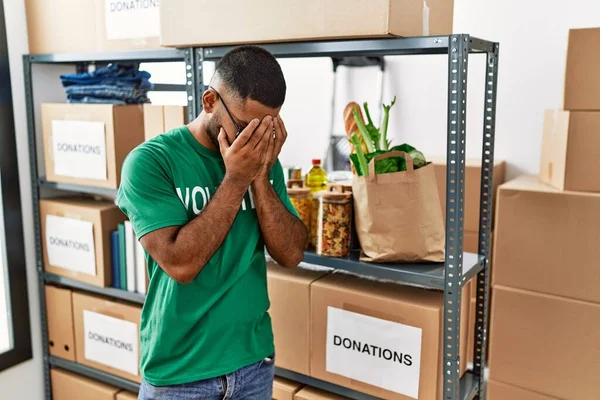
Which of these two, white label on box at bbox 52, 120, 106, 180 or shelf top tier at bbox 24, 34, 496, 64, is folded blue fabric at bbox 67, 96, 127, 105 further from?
shelf top tier at bbox 24, 34, 496, 64

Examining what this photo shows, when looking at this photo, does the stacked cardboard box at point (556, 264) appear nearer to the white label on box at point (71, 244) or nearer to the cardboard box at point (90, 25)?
the cardboard box at point (90, 25)

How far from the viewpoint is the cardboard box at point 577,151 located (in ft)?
6.34

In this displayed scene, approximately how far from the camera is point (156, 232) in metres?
1.20

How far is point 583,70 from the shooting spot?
74.5 inches

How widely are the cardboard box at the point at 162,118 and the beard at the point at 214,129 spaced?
0.67 metres

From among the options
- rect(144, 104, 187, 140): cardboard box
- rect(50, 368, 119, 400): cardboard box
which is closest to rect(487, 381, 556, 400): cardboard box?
rect(50, 368, 119, 400): cardboard box

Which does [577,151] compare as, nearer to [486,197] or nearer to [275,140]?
[486,197]

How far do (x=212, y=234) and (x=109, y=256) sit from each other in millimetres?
1140

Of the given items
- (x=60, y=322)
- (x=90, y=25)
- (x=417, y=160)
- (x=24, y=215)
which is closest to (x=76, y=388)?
(x=60, y=322)

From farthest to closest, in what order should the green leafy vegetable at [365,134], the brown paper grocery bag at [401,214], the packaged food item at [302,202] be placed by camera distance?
the packaged food item at [302,202] → the green leafy vegetable at [365,134] → the brown paper grocery bag at [401,214]

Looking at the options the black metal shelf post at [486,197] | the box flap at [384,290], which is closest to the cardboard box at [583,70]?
the black metal shelf post at [486,197]

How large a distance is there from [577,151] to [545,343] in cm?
74

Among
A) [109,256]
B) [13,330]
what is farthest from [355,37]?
[13,330]

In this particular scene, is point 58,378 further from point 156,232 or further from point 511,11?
point 511,11
